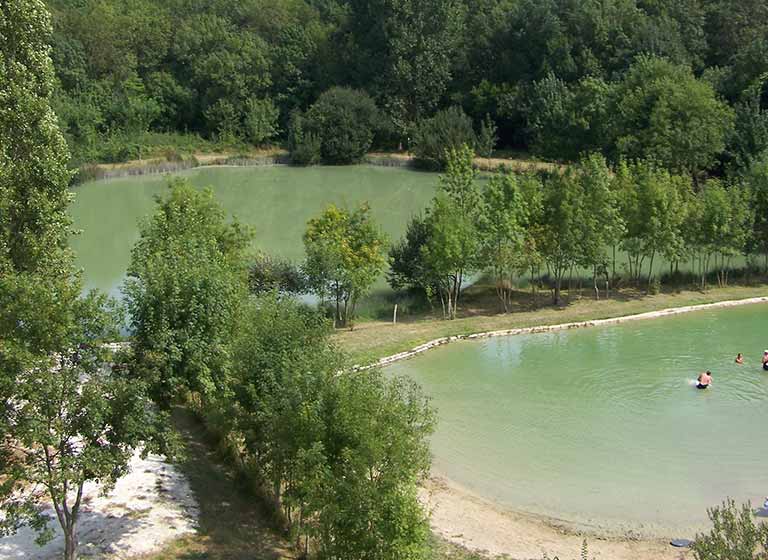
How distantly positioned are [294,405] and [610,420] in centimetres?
1160

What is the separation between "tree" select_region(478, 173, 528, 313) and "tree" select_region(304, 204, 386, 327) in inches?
159

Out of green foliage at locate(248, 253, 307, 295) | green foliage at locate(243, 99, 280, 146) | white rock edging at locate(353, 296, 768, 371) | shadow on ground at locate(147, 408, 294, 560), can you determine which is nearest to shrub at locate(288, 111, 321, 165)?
green foliage at locate(243, 99, 280, 146)

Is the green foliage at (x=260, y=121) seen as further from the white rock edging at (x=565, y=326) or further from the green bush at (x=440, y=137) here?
the white rock edging at (x=565, y=326)

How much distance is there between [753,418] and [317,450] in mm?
14834

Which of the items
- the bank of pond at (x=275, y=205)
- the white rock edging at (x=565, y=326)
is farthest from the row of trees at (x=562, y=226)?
the white rock edging at (x=565, y=326)

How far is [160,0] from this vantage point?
96.1 m

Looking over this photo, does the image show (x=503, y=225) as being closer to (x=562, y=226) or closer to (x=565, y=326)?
(x=562, y=226)

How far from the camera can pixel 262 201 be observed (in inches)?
2303

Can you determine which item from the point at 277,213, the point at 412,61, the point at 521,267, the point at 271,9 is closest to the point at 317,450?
the point at 521,267

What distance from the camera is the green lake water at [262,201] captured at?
149 feet

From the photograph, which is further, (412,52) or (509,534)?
(412,52)

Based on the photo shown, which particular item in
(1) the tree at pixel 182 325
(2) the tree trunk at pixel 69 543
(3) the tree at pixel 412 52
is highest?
(3) the tree at pixel 412 52

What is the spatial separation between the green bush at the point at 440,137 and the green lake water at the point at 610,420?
1520 inches

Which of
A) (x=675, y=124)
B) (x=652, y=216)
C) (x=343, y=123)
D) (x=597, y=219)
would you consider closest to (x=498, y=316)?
(x=597, y=219)
